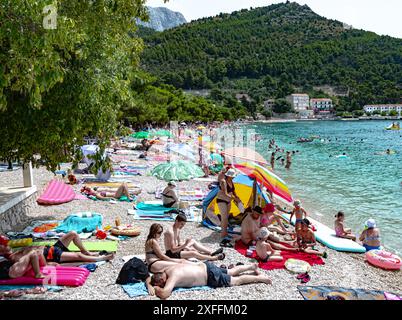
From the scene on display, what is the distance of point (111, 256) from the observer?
6.51 meters

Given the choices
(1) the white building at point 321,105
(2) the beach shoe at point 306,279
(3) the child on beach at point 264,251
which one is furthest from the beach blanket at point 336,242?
(1) the white building at point 321,105

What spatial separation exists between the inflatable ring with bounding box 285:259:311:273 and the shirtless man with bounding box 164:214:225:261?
1.11 m

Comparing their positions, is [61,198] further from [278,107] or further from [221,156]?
[278,107]

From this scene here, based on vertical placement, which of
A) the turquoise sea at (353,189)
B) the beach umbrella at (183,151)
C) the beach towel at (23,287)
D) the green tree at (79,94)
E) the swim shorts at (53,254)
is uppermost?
the green tree at (79,94)

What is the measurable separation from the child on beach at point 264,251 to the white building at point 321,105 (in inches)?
5624

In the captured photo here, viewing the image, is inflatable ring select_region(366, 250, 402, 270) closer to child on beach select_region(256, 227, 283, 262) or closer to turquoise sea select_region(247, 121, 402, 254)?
child on beach select_region(256, 227, 283, 262)

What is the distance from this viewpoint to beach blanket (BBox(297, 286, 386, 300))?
546 centimetres

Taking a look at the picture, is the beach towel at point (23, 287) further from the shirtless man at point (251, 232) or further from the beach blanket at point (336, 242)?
the beach blanket at point (336, 242)

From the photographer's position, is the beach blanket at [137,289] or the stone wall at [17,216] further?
the stone wall at [17,216]

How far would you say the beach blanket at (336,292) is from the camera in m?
5.46

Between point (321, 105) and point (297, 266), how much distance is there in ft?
481

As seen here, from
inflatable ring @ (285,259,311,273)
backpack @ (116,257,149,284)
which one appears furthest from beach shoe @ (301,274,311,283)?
backpack @ (116,257,149,284)

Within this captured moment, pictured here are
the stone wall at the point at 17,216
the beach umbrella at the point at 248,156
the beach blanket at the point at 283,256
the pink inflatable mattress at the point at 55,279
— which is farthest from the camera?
the beach umbrella at the point at 248,156
